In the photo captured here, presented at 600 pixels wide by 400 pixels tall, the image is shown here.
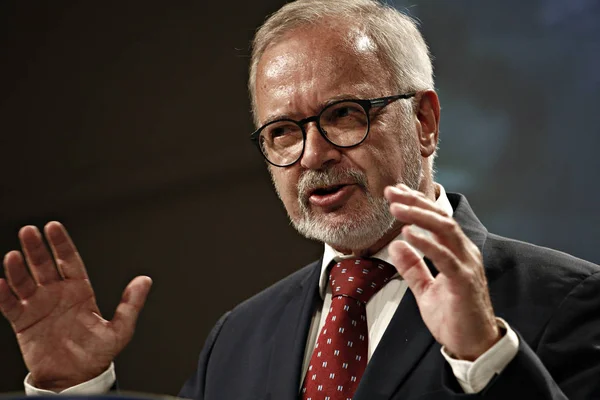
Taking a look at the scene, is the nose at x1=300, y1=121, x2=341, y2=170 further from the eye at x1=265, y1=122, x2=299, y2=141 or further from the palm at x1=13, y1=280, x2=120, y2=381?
the palm at x1=13, y1=280, x2=120, y2=381

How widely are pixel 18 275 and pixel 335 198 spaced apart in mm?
728

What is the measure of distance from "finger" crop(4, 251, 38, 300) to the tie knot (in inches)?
27.5

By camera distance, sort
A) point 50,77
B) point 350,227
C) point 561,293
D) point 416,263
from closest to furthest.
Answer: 1. point 416,263
2. point 561,293
3. point 350,227
4. point 50,77

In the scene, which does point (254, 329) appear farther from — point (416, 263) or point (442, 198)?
point (416, 263)

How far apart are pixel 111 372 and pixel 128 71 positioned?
1507 mm

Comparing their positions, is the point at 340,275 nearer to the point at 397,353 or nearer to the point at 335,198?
the point at 335,198

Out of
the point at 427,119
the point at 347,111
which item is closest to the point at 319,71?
the point at 347,111

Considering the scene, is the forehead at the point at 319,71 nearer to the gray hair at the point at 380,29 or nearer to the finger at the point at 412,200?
the gray hair at the point at 380,29

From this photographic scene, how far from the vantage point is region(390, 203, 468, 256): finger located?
1.29 meters

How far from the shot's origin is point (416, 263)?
1408mm

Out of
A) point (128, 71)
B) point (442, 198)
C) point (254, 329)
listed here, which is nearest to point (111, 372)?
point (254, 329)

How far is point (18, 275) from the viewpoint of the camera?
172cm

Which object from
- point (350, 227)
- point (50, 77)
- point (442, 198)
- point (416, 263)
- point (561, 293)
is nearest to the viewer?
point (416, 263)

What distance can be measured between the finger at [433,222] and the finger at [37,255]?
81cm
